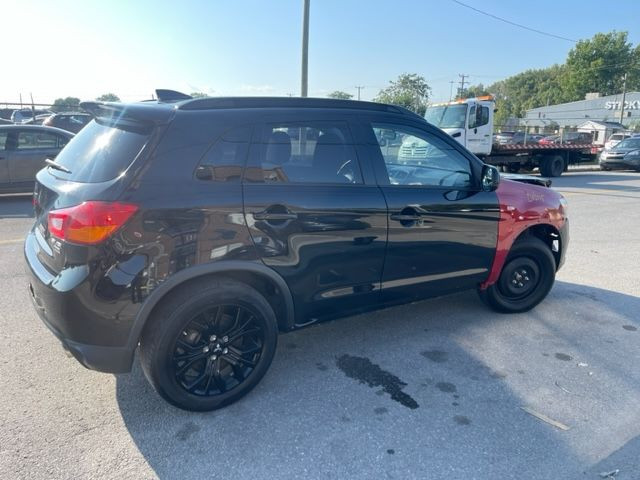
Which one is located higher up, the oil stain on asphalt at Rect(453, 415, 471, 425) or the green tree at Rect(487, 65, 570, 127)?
the green tree at Rect(487, 65, 570, 127)

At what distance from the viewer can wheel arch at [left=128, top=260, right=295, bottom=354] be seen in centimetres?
248

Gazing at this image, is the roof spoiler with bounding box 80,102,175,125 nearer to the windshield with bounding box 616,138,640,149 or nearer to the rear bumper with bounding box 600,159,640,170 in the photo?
the rear bumper with bounding box 600,159,640,170

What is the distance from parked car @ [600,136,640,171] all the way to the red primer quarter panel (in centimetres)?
1984

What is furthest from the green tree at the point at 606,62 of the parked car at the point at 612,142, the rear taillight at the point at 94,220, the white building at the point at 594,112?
the rear taillight at the point at 94,220

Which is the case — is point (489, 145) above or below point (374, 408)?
above

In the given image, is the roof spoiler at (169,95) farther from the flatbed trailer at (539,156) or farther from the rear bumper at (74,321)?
the flatbed trailer at (539,156)

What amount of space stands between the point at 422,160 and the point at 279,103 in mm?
1337

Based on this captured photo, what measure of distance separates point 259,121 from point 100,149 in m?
0.94

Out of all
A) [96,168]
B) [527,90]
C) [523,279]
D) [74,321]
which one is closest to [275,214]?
[96,168]

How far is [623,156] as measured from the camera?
20.2 meters

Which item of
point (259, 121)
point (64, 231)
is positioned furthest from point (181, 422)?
point (259, 121)

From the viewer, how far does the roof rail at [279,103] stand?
2.74 metres

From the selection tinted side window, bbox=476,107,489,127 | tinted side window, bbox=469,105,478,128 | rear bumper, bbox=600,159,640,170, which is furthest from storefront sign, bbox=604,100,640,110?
tinted side window, bbox=469,105,478,128

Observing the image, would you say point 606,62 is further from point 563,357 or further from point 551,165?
point 563,357
